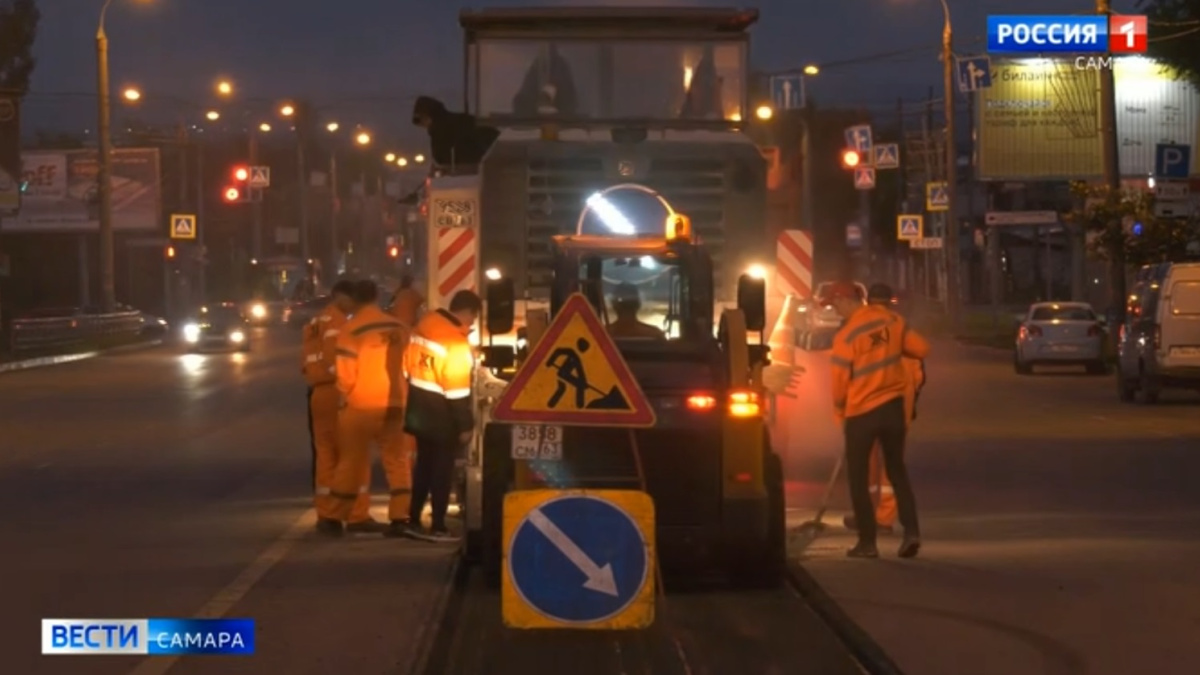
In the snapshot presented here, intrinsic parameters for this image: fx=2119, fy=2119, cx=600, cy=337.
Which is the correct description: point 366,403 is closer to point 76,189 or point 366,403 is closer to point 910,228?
point 910,228

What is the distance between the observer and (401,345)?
1566 centimetres

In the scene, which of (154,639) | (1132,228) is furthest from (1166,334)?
(154,639)

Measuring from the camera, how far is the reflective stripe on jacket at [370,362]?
15.5 metres

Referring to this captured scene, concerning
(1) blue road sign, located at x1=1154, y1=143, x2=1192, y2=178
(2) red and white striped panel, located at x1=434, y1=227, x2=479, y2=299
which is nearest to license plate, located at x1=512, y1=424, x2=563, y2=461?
(2) red and white striped panel, located at x1=434, y1=227, x2=479, y2=299

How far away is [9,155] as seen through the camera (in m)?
57.1

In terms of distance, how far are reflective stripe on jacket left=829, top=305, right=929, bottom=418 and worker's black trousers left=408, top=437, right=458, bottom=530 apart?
286 centimetres

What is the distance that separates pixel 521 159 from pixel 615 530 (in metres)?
7.91

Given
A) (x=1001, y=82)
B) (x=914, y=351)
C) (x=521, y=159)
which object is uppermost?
(x=1001, y=82)

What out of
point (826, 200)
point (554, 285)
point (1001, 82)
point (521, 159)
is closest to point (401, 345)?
point (554, 285)

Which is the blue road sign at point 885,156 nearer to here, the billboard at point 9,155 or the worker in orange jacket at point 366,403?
the billboard at point 9,155

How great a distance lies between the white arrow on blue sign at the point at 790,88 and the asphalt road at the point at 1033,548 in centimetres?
1715

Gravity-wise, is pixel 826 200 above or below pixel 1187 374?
above

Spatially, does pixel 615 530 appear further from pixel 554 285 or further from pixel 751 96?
pixel 751 96

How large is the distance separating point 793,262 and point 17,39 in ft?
231
